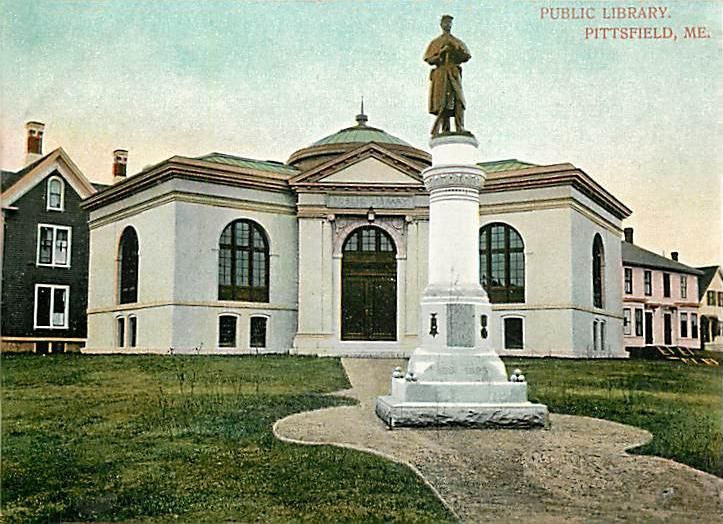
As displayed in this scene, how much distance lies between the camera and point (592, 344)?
36.4 ft

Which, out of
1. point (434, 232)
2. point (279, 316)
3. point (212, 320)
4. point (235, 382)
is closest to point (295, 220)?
point (279, 316)

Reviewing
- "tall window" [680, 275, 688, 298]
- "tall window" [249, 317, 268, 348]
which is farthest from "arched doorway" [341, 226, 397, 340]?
"tall window" [680, 275, 688, 298]

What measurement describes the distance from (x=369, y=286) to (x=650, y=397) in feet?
17.5

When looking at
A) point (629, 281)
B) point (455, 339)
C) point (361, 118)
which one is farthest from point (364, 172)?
point (455, 339)

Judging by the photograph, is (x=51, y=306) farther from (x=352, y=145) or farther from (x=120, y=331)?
(x=352, y=145)

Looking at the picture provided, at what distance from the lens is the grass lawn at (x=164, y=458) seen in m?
7.15

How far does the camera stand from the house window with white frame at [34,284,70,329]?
9.84m

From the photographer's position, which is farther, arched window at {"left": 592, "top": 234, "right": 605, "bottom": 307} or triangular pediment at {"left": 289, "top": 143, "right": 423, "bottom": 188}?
triangular pediment at {"left": 289, "top": 143, "right": 423, "bottom": 188}

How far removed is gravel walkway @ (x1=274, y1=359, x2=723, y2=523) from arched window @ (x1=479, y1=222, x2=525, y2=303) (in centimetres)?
318

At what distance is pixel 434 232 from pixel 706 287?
3.33m

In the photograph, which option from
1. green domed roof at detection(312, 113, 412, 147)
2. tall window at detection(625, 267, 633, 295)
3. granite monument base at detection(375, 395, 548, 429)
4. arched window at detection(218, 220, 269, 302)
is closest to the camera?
granite monument base at detection(375, 395, 548, 429)

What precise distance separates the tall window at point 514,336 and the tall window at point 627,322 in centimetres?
147

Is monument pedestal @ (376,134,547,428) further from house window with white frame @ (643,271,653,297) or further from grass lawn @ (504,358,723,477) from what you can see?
house window with white frame @ (643,271,653,297)

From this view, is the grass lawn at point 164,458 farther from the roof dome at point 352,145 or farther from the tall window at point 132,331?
the roof dome at point 352,145
